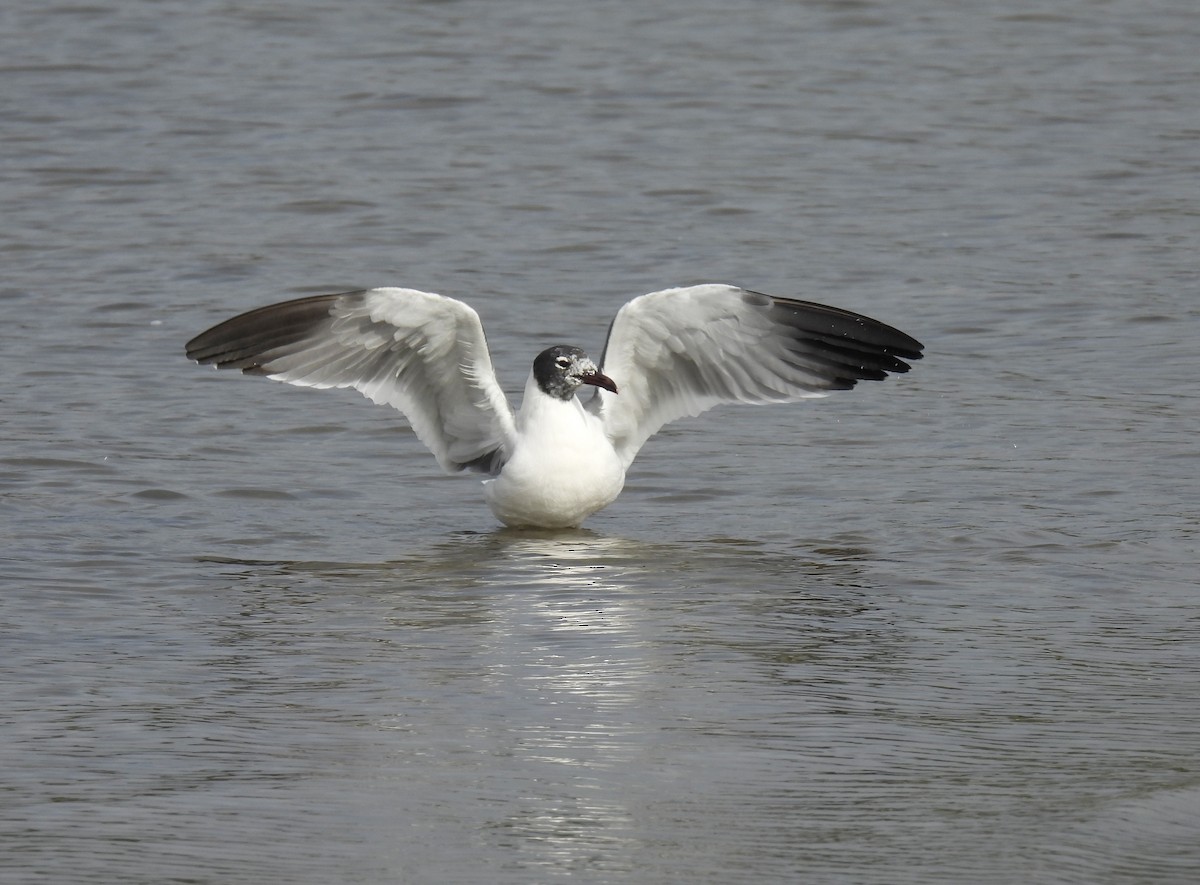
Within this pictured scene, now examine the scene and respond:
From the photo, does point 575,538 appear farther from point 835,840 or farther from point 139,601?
point 835,840

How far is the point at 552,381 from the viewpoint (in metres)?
7.71

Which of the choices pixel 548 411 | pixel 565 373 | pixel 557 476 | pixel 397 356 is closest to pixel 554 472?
pixel 557 476

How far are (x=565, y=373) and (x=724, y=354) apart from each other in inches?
27.5

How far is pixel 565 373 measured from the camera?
765 cm

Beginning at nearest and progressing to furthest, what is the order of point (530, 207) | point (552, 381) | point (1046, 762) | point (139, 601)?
point (1046, 762), point (139, 601), point (552, 381), point (530, 207)

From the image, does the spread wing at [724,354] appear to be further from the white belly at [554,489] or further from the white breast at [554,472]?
the white belly at [554,489]

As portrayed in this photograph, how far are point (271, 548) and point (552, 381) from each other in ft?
4.10

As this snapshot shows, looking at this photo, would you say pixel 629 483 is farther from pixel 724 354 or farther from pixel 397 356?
pixel 397 356

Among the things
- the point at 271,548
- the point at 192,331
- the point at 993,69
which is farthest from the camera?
the point at 993,69

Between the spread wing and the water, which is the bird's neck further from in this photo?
the water

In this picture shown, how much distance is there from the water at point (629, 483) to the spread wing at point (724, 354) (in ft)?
1.23

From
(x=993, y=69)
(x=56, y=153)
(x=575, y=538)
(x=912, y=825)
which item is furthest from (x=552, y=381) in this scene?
(x=993, y=69)

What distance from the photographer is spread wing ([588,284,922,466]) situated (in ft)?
25.2

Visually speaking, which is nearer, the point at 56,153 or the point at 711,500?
the point at 711,500
